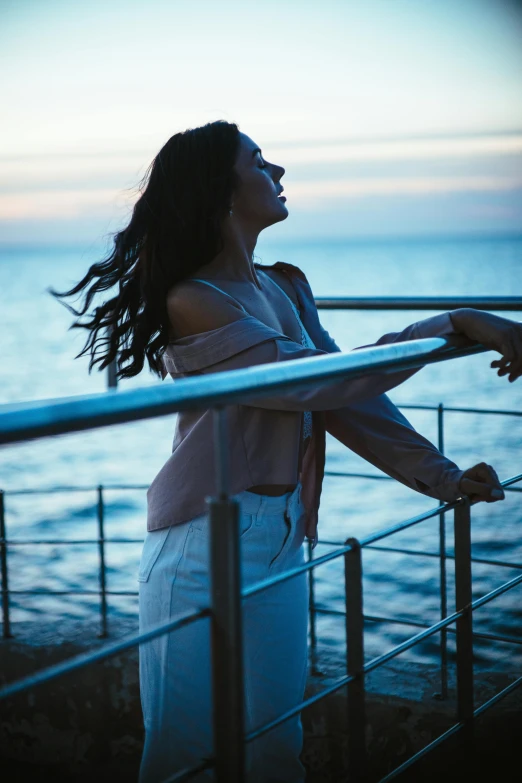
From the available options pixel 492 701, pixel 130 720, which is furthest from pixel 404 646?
pixel 130 720

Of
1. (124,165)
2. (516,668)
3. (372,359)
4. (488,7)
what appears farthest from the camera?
(488,7)

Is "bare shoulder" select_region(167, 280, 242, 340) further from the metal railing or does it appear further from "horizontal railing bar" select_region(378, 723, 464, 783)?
"horizontal railing bar" select_region(378, 723, 464, 783)

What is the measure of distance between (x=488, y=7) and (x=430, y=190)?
256 inches

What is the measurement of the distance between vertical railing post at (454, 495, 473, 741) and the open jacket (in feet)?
0.24

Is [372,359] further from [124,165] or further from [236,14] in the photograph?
[124,165]

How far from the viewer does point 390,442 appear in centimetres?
163

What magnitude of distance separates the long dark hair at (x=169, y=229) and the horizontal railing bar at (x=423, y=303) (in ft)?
2.82

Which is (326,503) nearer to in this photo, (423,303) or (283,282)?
(423,303)

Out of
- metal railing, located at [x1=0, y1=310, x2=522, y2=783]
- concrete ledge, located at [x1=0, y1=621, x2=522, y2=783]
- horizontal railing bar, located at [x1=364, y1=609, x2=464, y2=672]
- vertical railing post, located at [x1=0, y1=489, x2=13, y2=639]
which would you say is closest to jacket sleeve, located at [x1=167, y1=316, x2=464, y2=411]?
metal railing, located at [x1=0, y1=310, x2=522, y2=783]

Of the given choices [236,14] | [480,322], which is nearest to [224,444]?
[480,322]

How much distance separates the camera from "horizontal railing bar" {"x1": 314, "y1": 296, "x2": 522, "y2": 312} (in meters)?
2.22

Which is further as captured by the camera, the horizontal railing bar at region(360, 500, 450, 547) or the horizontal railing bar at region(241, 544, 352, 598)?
the horizontal railing bar at region(360, 500, 450, 547)

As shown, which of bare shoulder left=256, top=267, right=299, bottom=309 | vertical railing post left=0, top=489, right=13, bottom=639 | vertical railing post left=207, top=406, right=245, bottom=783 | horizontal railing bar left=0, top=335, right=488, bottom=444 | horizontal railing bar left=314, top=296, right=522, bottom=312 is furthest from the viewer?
vertical railing post left=0, top=489, right=13, bottom=639

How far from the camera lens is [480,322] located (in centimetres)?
143
